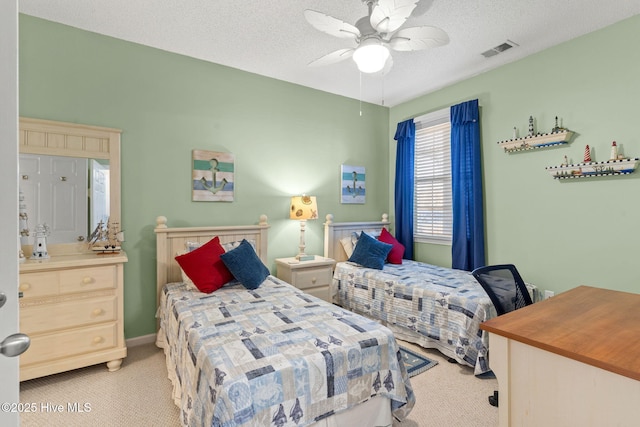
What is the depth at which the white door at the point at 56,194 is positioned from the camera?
247 centimetres

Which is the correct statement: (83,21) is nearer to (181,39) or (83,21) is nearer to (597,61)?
(181,39)

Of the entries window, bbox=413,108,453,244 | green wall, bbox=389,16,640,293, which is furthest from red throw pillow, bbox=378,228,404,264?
green wall, bbox=389,16,640,293

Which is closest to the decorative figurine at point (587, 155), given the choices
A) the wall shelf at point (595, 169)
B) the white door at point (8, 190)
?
the wall shelf at point (595, 169)

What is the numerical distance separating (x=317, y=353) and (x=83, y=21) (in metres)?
3.18

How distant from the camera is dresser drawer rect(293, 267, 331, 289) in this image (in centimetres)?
341

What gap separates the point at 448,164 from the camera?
3.92 m

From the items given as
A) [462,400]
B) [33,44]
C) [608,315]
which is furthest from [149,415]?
[33,44]

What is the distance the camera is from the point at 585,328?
1251 millimetres

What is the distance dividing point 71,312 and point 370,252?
2.83 m

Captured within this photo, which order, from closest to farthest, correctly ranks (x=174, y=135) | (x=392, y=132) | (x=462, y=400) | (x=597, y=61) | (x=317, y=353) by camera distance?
(x=317, y=353) → (x=462, y=400) → (x=597, y=61) → (x=174, y=135) → (x=392, y=132)

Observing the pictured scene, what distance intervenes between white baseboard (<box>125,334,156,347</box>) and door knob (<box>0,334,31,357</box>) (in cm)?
263

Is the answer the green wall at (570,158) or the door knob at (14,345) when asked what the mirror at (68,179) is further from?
the green wall at (570,158)

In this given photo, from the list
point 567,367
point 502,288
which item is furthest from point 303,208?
point 567,367

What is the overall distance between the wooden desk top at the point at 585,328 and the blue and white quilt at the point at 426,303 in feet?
2.86
